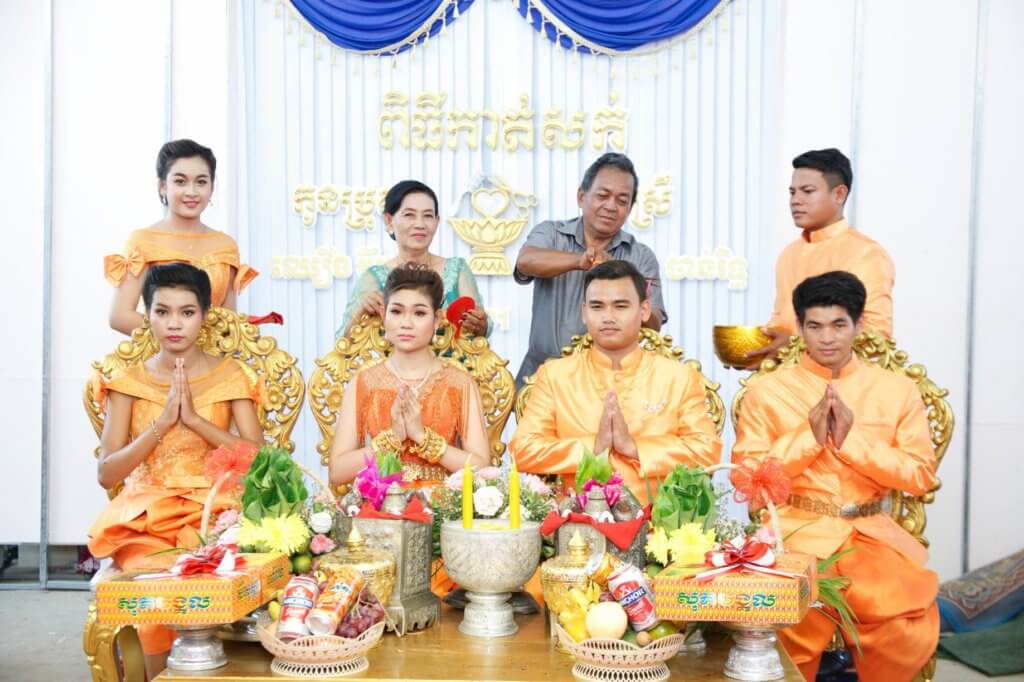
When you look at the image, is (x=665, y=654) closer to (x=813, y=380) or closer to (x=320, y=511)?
(x=320, y=511)

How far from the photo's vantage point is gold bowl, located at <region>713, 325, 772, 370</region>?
4316 mm

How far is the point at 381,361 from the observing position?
169 inches

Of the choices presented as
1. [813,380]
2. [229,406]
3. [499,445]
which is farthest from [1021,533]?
[229,406]

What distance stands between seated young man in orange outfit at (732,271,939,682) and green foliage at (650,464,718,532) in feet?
2.12

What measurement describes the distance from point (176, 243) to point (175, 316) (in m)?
0.71

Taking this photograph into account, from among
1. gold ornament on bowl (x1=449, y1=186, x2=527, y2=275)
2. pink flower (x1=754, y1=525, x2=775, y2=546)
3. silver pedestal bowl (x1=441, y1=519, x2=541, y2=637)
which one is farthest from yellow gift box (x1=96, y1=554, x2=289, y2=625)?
gold ornament on bowl (x1=449, y1=186, x2=527, y2=275)

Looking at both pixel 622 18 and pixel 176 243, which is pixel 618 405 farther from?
pixel 622 18

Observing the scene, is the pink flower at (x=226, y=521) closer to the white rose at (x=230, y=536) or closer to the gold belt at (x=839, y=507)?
the white rose at (x=230, y=536)

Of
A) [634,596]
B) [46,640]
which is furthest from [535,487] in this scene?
[46,640]

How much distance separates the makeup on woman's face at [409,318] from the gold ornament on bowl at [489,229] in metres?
2.72

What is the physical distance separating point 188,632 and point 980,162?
502 cm

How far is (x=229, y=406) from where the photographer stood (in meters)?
4.22

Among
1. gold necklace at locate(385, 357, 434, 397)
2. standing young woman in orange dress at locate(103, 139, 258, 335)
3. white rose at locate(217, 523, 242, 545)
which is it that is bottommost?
white rose at locate(217, 523, 242, 545)

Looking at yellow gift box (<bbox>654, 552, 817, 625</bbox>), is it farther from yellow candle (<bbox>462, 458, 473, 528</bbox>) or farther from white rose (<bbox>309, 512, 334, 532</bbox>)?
white rose (<bbox>309, 512, 334, 532</bbox>)
